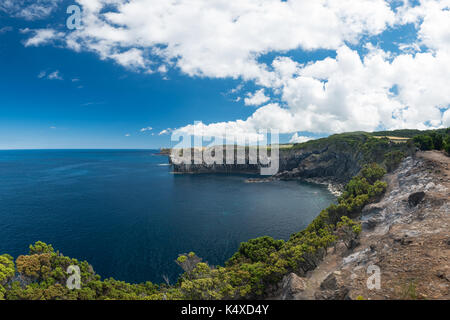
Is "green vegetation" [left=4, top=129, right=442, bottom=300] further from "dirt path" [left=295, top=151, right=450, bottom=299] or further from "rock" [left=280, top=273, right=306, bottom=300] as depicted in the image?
"rock" [left=280, top=273, right=306, bottom=300]

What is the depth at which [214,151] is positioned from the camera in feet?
641

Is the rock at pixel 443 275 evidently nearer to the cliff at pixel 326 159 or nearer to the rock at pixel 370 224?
the rock at pixel 370 224

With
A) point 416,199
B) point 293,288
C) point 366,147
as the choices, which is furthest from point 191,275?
point 366,147

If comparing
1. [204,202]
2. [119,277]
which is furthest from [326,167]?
[119,277]

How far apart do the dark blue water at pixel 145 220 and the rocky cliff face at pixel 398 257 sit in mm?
23923

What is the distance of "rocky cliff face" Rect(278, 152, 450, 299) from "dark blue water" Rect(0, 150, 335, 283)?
78.5 feet

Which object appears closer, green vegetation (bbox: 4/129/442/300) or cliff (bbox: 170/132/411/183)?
green vegetation (bbox: 4/129/442/300)

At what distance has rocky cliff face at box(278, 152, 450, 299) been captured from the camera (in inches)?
725

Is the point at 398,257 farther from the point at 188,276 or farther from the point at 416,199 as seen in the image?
the point at 188,276

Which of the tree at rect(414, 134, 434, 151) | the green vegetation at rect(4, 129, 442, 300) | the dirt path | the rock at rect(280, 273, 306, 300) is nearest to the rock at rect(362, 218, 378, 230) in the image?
the dirt path

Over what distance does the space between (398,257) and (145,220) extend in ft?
208

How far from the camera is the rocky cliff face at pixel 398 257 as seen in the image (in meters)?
18.4

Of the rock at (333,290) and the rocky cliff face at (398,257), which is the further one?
the rock at (333,290)

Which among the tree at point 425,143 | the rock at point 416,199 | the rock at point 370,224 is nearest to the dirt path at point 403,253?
the rock at point 370,224
